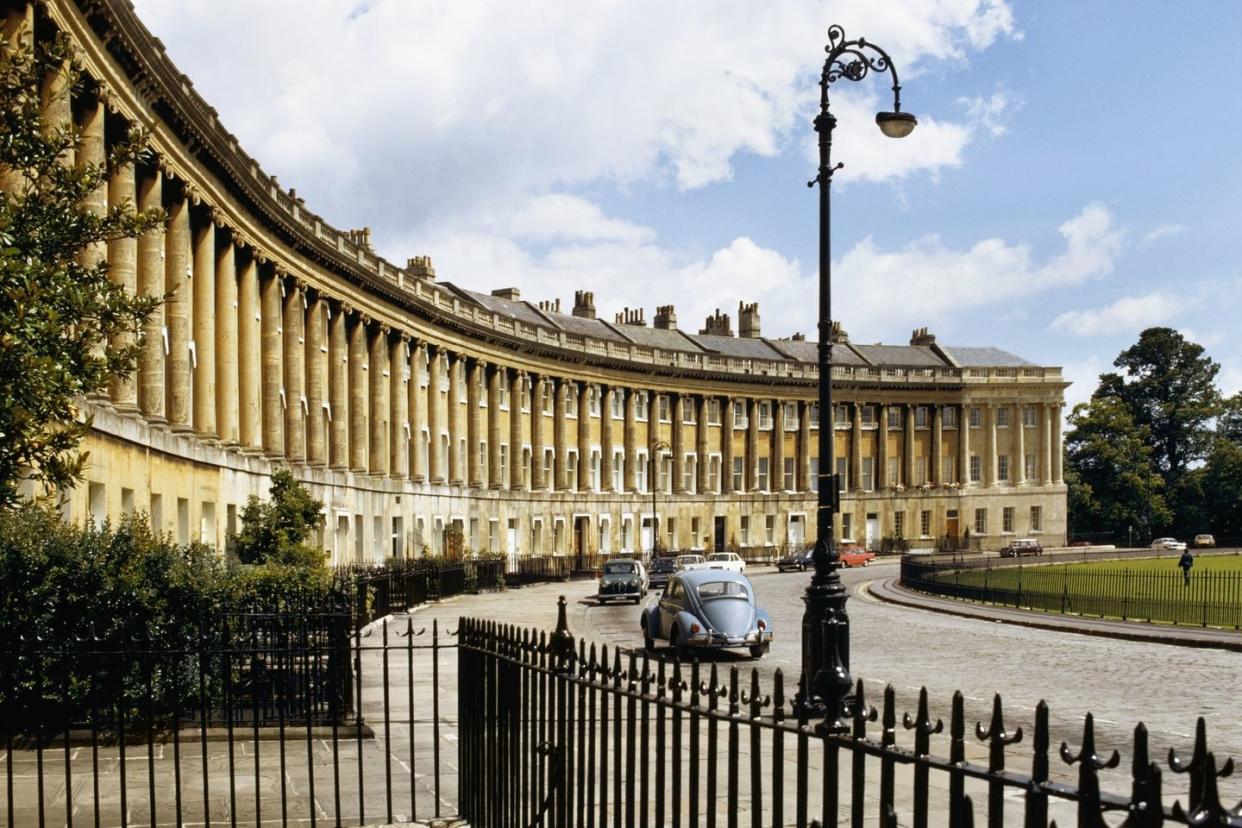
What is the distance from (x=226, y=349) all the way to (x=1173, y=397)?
329ft

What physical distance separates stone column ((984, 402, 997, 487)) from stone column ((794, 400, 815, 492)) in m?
16.9

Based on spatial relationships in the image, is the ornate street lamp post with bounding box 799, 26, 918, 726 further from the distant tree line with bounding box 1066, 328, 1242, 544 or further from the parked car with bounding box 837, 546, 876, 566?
the distant tree line with bounding box 1066, 328, 1242, 544

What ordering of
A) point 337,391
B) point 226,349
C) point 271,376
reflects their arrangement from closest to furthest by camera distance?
1. point 226,349
2. point 271,376
3. point 337,391

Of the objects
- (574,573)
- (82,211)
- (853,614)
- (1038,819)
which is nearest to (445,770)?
(82,211)

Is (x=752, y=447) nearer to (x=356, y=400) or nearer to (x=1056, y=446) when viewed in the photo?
(x=1056, y=446)

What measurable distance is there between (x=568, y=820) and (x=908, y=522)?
109 m

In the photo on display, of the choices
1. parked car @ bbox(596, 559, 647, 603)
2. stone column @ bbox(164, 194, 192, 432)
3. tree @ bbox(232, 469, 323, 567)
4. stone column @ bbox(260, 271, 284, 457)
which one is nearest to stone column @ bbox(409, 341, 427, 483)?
stone column @ bbox(260, 271, 284, 457)

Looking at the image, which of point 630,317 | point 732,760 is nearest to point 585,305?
point 630,317

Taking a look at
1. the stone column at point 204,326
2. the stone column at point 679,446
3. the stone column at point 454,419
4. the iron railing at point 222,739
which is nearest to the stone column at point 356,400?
the stone column at point 454,419

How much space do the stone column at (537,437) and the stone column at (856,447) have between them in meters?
32.0

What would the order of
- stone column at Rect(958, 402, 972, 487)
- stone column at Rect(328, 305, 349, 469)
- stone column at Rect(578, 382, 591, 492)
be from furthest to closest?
stone column at Rect(958, 402, 972, 487) → stone column at Rect(578, 382, 591, 492) → stone column at Rect(328, 305, 349, 469)

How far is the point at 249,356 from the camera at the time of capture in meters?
49.0

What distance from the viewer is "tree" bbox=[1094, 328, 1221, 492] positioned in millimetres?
123875

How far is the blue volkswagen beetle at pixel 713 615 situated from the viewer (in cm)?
2592
